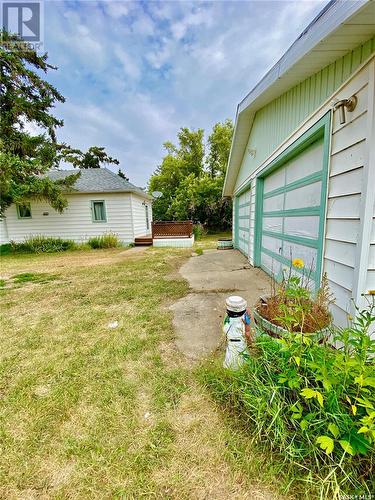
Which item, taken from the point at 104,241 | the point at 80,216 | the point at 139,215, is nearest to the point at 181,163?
the point at 139,215

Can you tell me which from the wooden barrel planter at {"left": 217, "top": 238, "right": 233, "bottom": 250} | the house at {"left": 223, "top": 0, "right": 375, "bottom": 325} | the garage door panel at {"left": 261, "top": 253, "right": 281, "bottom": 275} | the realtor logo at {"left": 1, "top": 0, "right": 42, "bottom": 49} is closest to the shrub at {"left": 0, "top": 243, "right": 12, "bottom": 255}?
the realtor logo at {"left": 1, "top": 0, "right": 42, "bottom": 49}

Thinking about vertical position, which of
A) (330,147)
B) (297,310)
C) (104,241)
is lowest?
(104,241)

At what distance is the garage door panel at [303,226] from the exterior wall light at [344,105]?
105 cm

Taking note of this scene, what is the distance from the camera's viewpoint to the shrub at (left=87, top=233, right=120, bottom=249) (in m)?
10.6

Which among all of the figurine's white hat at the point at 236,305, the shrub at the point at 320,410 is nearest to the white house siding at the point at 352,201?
the shrub at the point at 320,410

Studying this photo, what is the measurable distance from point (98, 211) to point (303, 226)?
10.1m

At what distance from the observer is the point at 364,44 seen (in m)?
1.80

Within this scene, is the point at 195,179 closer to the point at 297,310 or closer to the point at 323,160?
the point at 323,160

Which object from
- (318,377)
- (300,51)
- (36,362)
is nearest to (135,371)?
(36,362)

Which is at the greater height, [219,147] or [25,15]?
[219,147]

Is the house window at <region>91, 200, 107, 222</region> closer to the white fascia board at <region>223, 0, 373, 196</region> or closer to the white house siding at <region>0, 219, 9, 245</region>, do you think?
the white house siding at <region>0, 219, 9, 245</region>

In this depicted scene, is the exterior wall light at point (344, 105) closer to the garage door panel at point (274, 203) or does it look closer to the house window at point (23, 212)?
the garage door panel at point (274, 203)

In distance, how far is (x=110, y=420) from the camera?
1481 millimetres

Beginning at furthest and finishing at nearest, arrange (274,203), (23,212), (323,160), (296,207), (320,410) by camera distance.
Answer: (23,212), (274,203), (296,207), (323,160), (320,410)
